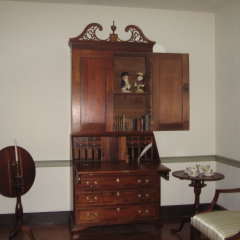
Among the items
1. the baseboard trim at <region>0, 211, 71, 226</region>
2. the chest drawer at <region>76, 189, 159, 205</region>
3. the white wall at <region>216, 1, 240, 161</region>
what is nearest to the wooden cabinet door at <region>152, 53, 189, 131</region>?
the white wall at <region>216, 1, 240, 161</region>

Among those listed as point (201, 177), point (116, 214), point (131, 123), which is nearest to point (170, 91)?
point (131, 123)

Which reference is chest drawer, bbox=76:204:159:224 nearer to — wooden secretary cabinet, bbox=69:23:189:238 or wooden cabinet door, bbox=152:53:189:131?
wooden secretary cabinet, bbox=69:23:189:238

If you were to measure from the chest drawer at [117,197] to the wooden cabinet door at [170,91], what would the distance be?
92 centimetres

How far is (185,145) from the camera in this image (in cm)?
472

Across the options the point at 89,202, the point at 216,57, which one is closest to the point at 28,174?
the point at 89,202

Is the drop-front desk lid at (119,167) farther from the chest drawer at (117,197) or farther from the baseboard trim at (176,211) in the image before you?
the baseboard trim at (176,211)

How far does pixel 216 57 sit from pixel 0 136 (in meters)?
2.98

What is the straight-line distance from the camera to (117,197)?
152 inches

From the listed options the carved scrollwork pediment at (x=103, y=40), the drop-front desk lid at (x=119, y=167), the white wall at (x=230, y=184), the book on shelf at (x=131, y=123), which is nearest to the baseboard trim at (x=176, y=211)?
the white wall at (x=230, y=184)

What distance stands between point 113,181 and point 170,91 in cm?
146

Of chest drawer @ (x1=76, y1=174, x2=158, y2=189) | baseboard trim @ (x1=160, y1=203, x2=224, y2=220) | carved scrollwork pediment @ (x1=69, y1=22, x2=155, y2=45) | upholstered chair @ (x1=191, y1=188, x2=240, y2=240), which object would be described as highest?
carved scrollwork pediment @ (x1=69, y1=22, x2=155, y2=45)

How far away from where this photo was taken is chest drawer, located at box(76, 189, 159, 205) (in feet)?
12.5

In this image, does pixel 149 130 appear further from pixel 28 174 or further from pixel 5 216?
pixel 5 216

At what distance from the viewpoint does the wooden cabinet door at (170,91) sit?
14.8ft
